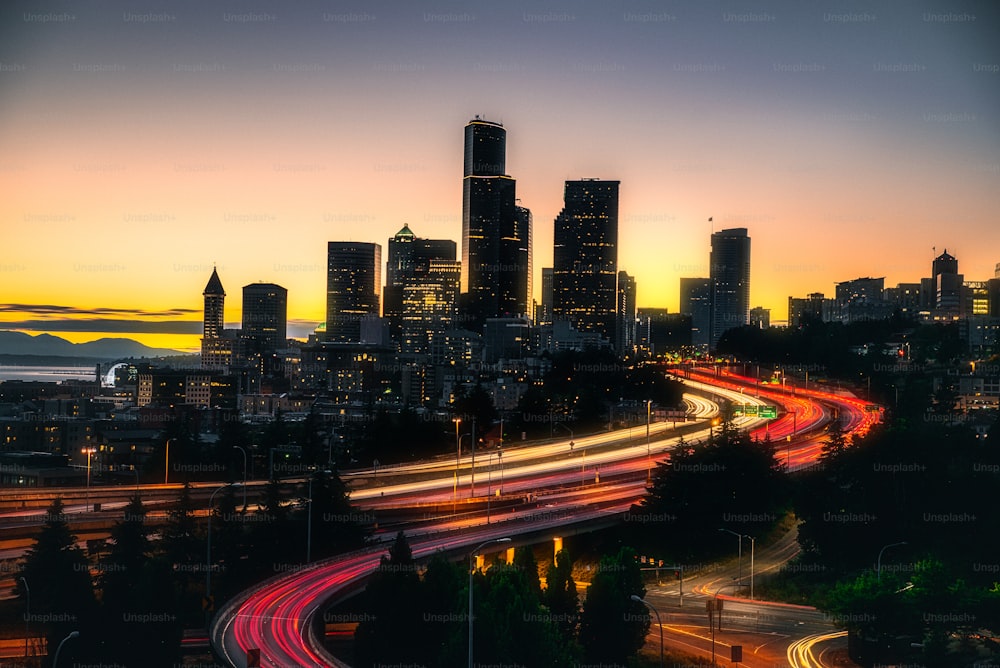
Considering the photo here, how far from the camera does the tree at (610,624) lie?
29.9m

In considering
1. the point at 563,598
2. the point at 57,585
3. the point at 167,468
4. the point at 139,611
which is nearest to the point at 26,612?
the point at 57,585

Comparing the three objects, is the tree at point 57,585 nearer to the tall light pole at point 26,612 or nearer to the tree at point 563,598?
the tall light pole at point 26,612

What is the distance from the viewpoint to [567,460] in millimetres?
60281

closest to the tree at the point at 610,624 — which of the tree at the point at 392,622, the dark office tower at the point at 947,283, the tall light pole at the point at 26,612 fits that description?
the tree at the point at 392,622

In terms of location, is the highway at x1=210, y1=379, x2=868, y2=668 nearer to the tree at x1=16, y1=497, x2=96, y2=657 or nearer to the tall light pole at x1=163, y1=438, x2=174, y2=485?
the tree at x1=16, y1=497, x2=96, y2=657

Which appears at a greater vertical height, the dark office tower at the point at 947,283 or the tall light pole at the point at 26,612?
the dark office tower at the point at 947,283

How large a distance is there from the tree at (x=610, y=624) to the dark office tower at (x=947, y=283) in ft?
461

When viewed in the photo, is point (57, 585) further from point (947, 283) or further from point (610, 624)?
point (947, 283)

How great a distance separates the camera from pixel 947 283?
161500mm

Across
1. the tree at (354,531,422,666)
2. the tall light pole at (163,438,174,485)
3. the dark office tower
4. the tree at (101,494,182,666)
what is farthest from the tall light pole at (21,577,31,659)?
the dark office tower

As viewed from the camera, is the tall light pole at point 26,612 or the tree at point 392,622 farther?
the tall light pole at point 26,612

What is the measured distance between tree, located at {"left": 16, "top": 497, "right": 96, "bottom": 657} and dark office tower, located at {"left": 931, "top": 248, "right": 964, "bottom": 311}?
147 m

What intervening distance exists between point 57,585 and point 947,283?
154740 mm

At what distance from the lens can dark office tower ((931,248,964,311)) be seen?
157 m
